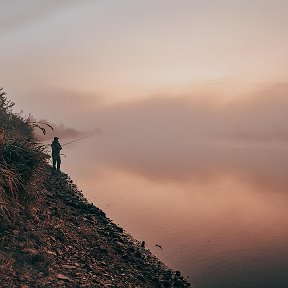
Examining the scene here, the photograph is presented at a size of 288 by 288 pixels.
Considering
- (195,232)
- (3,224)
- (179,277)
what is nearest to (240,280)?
(179,277)

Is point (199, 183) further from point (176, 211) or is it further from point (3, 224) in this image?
point (3, 224)

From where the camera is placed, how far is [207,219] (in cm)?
2600

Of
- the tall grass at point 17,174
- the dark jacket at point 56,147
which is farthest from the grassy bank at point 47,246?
the dark jacket at point 56,147

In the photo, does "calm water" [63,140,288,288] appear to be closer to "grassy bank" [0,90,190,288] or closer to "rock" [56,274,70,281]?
"grassy bank" [0,90,190,288]

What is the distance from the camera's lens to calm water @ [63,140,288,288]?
16984mm

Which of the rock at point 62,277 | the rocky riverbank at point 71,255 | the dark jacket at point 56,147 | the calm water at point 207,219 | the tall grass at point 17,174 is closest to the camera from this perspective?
the rocky riverbank at point 71,255

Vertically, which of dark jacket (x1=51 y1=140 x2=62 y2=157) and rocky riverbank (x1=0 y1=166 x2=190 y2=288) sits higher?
dark jacket (x1=51 y1=140 x2=62 y2=157)

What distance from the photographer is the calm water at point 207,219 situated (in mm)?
16984

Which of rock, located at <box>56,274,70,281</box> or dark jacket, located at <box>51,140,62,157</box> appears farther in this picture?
dark jacket, located at <box>51,140,62,157</box>

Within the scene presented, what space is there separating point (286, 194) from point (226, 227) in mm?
16960

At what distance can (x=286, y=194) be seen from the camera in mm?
37719

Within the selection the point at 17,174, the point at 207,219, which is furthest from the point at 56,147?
the point at 17,174

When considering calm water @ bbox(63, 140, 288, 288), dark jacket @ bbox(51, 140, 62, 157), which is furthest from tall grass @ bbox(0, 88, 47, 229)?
dark jacket @ bbox(51, 140, 62, 157)

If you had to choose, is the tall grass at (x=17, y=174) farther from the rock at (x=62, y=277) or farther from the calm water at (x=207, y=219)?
the calm water at (x=207, y=219)
